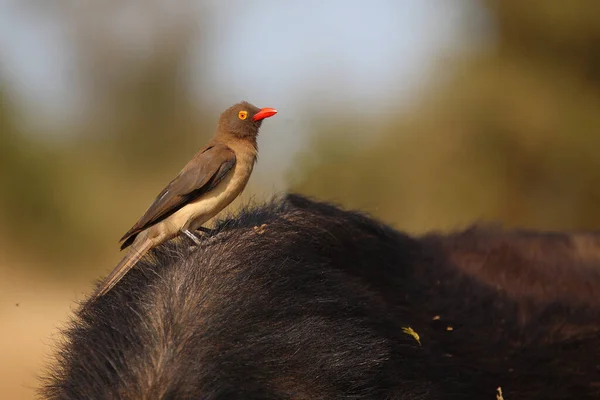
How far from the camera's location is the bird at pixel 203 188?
354 cm

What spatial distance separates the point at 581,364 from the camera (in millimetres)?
4465

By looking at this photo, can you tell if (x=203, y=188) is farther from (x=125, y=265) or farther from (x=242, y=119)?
(x=125, y=265)

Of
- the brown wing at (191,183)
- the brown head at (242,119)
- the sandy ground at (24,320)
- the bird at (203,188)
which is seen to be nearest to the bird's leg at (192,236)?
the bird at (203,188)

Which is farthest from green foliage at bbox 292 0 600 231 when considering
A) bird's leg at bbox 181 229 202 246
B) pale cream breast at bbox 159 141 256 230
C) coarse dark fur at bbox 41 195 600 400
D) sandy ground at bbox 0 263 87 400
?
bird's leg at bbox 181 229 202 246

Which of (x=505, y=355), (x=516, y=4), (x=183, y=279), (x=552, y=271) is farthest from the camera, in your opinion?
(x=516, y=4)

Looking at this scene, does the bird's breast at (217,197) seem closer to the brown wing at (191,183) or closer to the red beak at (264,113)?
the brown wing at (191,183)

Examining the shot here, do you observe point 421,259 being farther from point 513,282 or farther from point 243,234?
point 243,234

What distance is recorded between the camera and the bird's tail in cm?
327

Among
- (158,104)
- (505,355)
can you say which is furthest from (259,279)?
(158,104)

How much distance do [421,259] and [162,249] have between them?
211 centimetres

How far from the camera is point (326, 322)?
10.8 feet

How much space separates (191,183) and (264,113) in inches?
21.8

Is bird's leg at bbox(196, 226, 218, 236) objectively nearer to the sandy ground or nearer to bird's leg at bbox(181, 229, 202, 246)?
bird's leg at bbox(181, 229, 202, 246)

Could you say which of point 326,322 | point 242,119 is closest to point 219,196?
point 242,119
